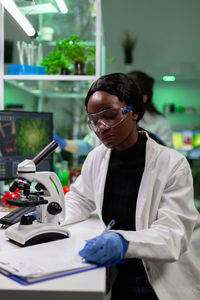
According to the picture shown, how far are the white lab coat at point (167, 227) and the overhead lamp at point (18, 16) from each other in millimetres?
1052

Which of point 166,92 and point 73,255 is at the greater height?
point 166,92

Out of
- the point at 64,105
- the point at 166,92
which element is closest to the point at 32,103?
the point at 64,105

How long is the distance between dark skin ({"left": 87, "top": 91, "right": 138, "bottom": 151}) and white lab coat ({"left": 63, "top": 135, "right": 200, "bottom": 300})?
0.12 m

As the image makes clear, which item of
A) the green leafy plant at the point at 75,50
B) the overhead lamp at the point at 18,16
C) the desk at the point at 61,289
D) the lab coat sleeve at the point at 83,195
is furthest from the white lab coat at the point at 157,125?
the desk at the point at 61,289

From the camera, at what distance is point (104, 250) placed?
100cm

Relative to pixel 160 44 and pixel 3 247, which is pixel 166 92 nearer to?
pixel 160 44

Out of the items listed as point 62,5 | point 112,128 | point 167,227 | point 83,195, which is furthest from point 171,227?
point 62,5

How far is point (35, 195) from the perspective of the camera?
1323 millimetres

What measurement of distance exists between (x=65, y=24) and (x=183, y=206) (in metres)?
3.32

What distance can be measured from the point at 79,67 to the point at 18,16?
49cm

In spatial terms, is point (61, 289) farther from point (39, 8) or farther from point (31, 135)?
point (39, 8)

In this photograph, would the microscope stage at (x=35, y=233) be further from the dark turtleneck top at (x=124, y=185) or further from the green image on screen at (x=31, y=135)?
the green image on screen at (x=31, y=135)

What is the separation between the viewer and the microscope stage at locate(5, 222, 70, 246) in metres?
1.20

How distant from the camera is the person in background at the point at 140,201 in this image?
1165 mm
